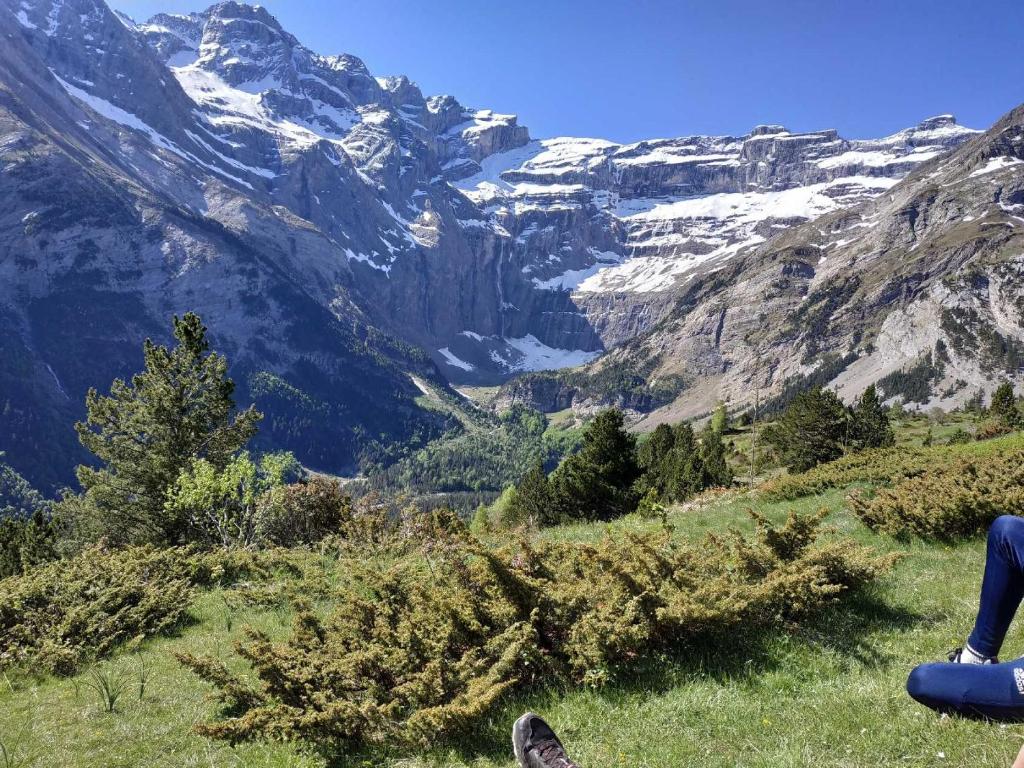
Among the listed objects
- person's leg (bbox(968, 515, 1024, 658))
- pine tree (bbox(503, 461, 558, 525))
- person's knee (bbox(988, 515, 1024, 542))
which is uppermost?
person's knee (bbox(988, 515, 1024, 542))

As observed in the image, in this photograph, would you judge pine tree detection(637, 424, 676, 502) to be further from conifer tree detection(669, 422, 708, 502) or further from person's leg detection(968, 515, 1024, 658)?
person's leg detection(968, 515, 1024, 658)

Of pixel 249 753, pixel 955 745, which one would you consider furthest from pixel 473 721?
pixel 955 745

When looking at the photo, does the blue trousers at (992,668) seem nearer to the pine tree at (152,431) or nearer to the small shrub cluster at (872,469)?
the small shrub cluster at (872,469)

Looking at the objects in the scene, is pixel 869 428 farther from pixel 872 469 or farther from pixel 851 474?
pixel 851 474

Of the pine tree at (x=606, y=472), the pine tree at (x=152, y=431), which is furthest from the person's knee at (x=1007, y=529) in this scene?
the pine tree at (x=606, y=472)

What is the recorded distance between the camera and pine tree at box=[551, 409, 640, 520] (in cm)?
4025

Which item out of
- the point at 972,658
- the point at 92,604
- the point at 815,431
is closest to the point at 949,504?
the point at 972,658

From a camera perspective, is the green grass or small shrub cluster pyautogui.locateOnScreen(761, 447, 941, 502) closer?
the green grass

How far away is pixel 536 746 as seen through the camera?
5.29 metres

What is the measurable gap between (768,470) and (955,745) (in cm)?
6779

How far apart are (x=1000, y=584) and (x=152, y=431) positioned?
32.8m

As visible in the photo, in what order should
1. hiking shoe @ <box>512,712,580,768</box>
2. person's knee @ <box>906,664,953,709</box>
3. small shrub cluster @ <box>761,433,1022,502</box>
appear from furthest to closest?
1. small shrub cluster @ <box>761,433,1022,502</box>
2. hiking shoe @ <box>512,712,580,768</box>
3. person's knee @ <box>906,664,953,709</box>

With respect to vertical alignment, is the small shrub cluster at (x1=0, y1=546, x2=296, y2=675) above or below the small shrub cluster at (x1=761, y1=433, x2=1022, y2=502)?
below

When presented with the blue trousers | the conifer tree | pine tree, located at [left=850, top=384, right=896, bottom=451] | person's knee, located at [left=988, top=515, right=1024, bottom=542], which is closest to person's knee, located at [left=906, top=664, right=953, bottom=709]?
the blue trousers
